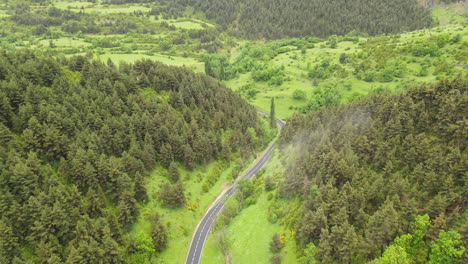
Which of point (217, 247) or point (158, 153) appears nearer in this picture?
point (217, 247)

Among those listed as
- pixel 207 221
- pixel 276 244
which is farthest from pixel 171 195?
pixel 276 244

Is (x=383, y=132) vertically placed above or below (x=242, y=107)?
above

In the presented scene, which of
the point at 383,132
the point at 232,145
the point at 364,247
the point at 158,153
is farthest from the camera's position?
the point at 232,145

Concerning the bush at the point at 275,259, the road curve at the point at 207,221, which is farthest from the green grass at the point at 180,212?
the bush at the point at 275,259

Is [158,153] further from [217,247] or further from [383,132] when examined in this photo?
[383,132]

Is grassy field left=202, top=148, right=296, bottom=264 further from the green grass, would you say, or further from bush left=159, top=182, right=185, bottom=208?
bush left=159, top=182, right=185, bottom=208

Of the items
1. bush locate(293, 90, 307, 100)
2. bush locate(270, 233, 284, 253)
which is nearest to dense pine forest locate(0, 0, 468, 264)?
bush locate(270, 233, 284, 253)

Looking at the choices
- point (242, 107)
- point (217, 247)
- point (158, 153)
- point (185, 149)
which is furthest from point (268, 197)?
point (242, 107)

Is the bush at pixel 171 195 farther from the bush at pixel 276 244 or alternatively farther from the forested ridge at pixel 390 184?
the bush at pixel 276 244
